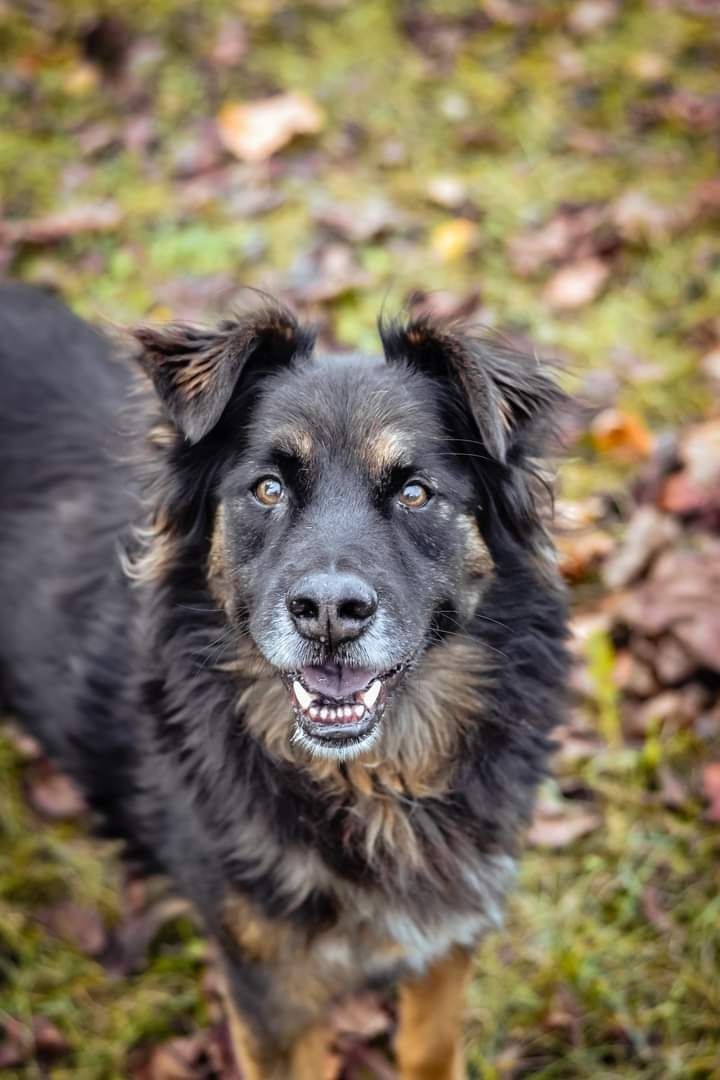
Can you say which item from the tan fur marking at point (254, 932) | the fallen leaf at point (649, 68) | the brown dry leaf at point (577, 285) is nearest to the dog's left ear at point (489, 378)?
the tan fur marking at point (254, 932)

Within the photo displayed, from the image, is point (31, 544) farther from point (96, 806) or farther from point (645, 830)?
point (645, 830)

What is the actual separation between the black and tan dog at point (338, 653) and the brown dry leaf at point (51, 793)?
1050 millimetres

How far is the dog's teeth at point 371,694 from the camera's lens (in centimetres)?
268

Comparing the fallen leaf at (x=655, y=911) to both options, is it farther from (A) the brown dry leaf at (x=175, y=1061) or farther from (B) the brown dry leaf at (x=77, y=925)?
(B) the brown dry leaf at (x=77, y=925)

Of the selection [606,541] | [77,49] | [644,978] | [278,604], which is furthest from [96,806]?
[77,49]

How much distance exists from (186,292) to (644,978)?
4.13 metres

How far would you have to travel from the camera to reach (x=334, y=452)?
2.72m

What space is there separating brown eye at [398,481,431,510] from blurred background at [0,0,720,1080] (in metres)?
0.64

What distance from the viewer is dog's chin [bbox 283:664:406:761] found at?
8.67ft

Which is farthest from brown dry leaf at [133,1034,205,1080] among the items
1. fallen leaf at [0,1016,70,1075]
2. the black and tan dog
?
the black and tan dog

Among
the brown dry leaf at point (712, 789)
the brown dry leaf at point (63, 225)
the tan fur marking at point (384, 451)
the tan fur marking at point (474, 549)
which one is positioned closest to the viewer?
the tan fur marking at point (384, 451)

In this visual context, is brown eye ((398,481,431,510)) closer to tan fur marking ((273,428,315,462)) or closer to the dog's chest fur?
tan fur marking ((273,428,315,462))

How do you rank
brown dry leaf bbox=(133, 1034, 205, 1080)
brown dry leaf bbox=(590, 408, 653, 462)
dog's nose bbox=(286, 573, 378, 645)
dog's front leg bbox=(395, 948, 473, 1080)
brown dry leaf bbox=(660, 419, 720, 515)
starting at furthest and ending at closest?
1. brown dry leaf bbox=(590, 408, 653, 462)
2. brown dry leaf bbox=(660, 419, 720, 515)
3. brown dry leaf bbox=(133, 1034, 205, 1080)
4. dog's front leg bbox=(395, 948, 473, 1080)
5. dog's nose bbox=(286, 573, 378, 645)

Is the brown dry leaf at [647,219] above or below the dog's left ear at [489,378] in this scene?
below
